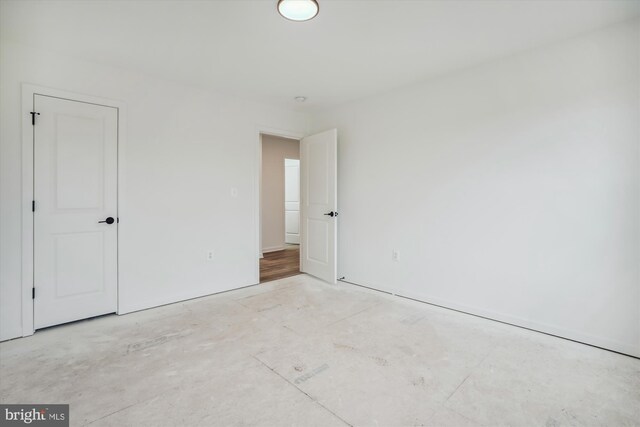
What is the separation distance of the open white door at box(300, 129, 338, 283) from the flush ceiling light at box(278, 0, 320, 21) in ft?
6.13

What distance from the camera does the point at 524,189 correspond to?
2.61m

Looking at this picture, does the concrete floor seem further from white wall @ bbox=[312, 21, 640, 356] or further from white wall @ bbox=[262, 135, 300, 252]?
white wall @ bbox=[262, 135, 300, 252]

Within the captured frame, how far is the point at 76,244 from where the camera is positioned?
2723mm

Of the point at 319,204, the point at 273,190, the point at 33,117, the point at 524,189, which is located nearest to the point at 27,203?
the point at 33,117

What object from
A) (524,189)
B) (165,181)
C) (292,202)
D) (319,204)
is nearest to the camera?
(524,189)

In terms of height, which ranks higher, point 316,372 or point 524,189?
point 524,189

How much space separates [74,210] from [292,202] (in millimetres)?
5031

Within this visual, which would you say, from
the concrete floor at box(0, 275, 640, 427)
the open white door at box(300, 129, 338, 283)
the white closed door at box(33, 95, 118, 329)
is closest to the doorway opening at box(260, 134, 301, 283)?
the open white door at box(300, 129, 338, 283)

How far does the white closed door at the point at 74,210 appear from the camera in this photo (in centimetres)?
256

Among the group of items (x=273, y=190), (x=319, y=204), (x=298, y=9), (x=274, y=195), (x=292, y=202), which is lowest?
(x=319, y=204)

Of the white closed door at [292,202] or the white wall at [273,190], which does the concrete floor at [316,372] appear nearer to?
the white wall at [273,190]

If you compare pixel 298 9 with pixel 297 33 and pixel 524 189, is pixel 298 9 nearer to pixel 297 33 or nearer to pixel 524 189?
pixel 297 33

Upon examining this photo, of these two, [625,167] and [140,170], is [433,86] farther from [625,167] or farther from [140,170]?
[140,170]

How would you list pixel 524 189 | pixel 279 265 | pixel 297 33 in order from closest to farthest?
pixel 297 33 < pixel 524 189 < pixel 279 265
